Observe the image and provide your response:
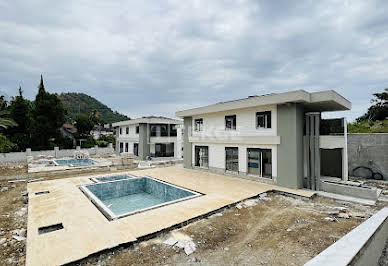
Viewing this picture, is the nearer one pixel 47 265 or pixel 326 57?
pixel 47 265

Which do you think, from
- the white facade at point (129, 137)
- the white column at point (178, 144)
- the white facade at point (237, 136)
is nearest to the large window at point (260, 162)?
the white facade at point (237, 136)

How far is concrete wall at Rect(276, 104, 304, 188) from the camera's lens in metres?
10.0

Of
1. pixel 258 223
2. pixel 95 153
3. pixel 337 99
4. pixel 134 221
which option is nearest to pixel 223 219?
pixel 258 223

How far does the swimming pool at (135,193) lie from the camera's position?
32.4 feet

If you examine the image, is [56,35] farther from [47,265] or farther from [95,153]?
[95,153]

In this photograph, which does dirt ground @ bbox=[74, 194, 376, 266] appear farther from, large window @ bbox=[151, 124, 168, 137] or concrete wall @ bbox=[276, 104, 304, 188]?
large window @ bbox=[151, 124, 168, 137]

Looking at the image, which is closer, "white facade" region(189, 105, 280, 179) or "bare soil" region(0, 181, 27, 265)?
"bare soil" region(0, 181, 27, 265)

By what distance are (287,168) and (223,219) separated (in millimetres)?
5651

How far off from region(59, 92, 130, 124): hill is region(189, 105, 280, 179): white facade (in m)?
52.3

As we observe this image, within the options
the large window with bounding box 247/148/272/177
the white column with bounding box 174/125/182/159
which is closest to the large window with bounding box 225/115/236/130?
the large window with bounding box 247/148/272/177

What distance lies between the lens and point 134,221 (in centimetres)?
611

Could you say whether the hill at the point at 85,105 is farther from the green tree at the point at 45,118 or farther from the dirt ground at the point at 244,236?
the dirt ground at the point at 244,236

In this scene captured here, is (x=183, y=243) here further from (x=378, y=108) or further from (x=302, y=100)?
(x=378, y=108)

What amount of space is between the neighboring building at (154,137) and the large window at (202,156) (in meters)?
9.31
